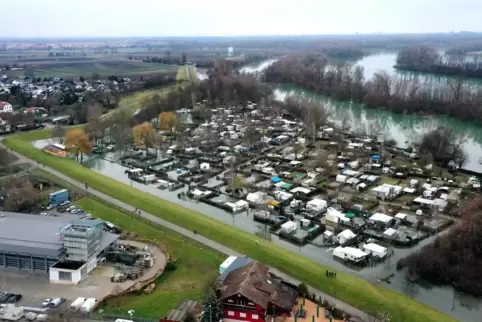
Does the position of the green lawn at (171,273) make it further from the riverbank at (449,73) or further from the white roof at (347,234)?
the riverbank at (449,73)

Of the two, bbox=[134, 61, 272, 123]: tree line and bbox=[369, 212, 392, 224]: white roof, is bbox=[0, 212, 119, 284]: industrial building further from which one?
bbox=[134, 61, 272, 123]: tree line

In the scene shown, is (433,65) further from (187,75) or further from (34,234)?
(34,234)

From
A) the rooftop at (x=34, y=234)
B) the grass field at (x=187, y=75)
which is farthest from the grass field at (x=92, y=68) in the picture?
the rooftop at (x=34, y=234)

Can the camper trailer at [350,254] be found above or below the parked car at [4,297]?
below

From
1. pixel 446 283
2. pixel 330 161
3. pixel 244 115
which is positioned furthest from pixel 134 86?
pixel 446 283

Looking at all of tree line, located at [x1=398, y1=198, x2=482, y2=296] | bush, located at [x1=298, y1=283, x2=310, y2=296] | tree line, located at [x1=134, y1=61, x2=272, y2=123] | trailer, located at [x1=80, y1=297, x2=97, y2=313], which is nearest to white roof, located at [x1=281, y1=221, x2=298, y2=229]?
tree line, located at [x1=398, y1=198, x2=482, y2=296]

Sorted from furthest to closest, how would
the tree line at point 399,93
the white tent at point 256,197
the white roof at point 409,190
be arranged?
the tree line at point 399,93, the white roof at point 409,190, the white tent at point 256,197
